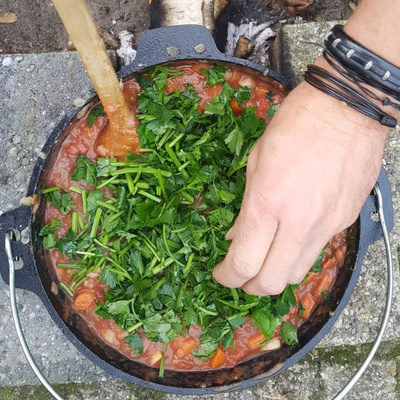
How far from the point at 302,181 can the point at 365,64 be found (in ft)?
0.97

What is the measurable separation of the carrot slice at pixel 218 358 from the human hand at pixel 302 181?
0.62m

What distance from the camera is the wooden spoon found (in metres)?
1.04

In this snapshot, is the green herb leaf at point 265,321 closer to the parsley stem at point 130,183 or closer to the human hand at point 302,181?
the human hand at point 302,181

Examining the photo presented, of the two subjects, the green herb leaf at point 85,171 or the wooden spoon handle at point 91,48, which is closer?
the wooden spoon handle at point 91,48

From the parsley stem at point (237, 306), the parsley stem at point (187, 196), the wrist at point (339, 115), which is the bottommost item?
the parsley stem at point (237, 306)

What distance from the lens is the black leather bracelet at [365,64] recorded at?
105 centimetres

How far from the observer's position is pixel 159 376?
1634 mm

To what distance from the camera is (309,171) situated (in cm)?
106

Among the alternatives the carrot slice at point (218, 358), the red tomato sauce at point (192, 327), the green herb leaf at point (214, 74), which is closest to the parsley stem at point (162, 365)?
the red tomato sauce at point (192, 327)

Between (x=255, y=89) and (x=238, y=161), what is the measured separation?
295 millimetres

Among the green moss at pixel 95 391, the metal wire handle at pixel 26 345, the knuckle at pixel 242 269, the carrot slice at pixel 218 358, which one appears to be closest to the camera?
the knuckle at pixel 242 269

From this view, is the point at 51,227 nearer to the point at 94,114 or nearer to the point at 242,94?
the point at 94,114

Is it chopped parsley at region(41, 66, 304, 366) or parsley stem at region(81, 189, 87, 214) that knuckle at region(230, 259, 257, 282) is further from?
parsley stem at region(81, 189, 87, 214)

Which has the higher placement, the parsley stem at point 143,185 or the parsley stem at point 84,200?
the parsley stem at point 143,185
